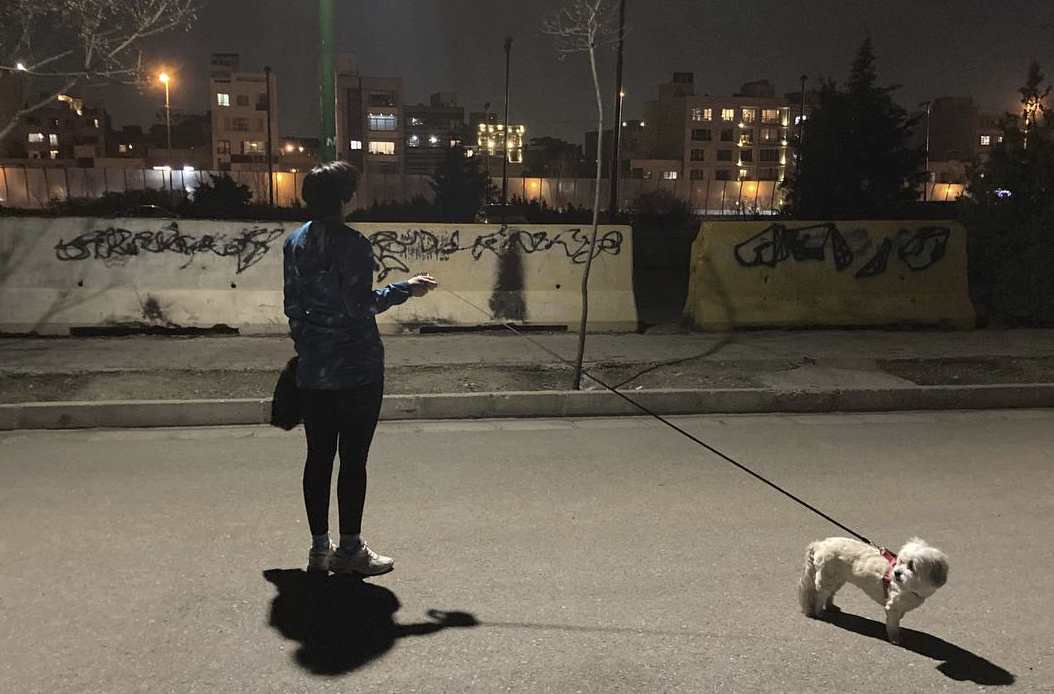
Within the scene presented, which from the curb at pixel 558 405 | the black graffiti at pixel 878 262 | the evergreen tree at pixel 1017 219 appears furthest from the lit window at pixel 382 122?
the curb at pixel 558 405

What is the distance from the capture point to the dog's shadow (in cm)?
346

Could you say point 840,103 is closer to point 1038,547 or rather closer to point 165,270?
point 165,270

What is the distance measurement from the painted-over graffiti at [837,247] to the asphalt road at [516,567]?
203 inches

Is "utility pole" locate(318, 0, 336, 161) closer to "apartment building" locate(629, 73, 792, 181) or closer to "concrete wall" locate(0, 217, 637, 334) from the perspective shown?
"concrete wall" locate(0, 217, 637, 334)

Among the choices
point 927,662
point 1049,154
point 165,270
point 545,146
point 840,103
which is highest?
point 545,146

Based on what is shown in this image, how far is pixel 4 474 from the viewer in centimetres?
600

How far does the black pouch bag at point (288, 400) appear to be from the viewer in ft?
13.5

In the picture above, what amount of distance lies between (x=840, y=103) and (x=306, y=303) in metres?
26.6

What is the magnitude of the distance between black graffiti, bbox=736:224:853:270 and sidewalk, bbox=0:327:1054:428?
119 centimetres

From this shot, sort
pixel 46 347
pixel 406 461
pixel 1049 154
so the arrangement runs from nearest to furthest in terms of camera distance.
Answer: pixel 406 461 → pixel 46 347 → pixel 1049 154

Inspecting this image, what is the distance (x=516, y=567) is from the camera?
4.46 meters

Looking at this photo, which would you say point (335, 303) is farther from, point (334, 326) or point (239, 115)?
point (239, 115)

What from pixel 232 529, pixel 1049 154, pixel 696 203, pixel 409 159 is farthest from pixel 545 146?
pixel 232 529

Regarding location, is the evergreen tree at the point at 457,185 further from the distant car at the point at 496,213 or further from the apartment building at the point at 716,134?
the apartment building at the point at 716,134
